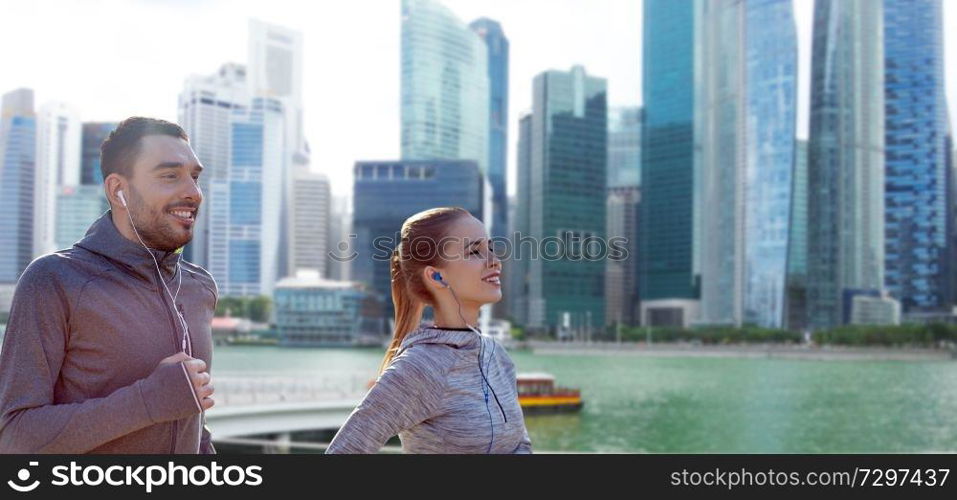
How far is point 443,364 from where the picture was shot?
178 centimetres

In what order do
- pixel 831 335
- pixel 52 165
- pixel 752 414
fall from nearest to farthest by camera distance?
pixel 752 414
pixel 52 165
pixel 831 335

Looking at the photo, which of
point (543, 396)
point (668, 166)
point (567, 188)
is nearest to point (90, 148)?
point (543, 396)

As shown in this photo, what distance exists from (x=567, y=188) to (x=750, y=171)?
21.8m

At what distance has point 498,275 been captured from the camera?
1.93 metres

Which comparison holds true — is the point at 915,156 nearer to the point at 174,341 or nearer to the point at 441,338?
the point at 441,338

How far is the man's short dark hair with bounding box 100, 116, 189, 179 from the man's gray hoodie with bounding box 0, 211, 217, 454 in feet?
0.35

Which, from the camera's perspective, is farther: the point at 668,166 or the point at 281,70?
the point at 281,70

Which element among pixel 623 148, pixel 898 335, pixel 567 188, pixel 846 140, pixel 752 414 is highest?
pixel 623 148

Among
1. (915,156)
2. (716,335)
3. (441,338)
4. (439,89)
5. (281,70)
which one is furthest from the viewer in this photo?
(281,70)

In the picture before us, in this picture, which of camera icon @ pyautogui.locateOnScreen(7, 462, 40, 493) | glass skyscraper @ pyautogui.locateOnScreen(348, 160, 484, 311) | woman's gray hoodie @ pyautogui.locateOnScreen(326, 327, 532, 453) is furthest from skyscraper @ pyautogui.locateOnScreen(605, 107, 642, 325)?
camera icon @ pyautogui.locateOnScreen(7, 462, 40, 493)

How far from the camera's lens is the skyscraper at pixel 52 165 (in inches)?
2619

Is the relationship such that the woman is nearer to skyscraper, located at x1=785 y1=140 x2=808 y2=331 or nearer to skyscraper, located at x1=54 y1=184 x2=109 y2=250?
skyscraper, located at x1=54 y1=184 x2=109 y2=250

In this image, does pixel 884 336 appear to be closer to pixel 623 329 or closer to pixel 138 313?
pixel 623 329

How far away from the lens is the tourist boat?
82.6ft
